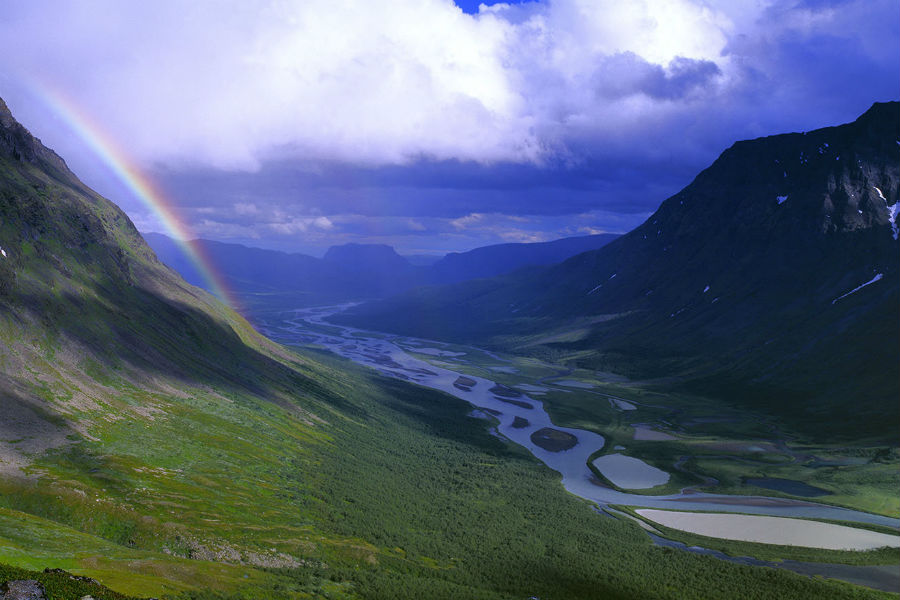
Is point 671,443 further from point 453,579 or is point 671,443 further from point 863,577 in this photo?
point 453,579

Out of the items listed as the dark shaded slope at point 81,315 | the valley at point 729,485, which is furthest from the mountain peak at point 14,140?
the valley at point 729,485

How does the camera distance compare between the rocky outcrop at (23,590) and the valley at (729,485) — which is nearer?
the rocky outcrop at (23,590)

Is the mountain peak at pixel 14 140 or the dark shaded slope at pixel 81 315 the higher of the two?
the mountain peak at pixel 14 140

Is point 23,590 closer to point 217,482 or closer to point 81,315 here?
point 217,482

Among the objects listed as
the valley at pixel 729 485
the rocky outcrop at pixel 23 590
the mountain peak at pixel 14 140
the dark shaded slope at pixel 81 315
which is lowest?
the valley at pixel 729 485

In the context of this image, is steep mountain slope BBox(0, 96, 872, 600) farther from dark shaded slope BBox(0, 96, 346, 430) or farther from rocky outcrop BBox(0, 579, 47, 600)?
rocky outcrop BBox(0, 579, 47, 600)

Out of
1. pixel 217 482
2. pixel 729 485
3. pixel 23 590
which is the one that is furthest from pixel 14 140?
pixel 729 485

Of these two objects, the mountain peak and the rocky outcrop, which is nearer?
the rocky outcrop

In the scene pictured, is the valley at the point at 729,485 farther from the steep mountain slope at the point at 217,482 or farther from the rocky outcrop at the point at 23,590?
the rocky outcrop at the point at 23,590

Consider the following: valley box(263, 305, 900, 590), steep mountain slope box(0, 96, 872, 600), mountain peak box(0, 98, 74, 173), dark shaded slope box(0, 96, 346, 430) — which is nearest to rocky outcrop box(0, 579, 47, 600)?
steep mountain slope box(0, 96, 872, 600)
